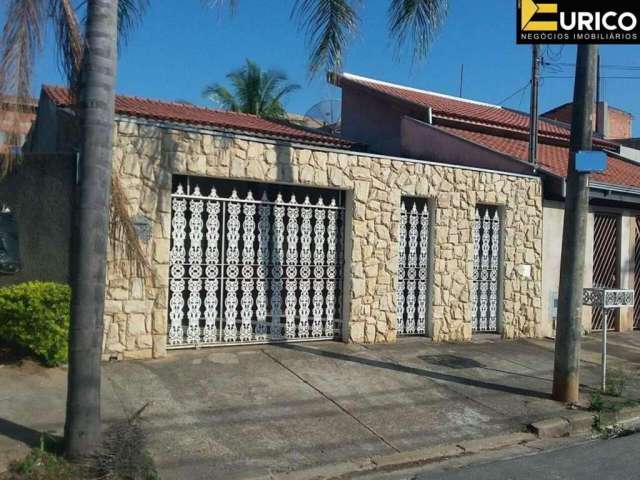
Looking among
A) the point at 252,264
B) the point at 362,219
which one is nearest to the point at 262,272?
the point at 252,264

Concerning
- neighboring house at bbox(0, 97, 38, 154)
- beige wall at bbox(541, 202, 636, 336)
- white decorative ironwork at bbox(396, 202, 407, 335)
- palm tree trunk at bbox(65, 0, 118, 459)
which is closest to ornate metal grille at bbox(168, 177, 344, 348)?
white decorative ironwork at bbox(396, 202, 407, 335)

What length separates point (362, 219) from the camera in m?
9.60

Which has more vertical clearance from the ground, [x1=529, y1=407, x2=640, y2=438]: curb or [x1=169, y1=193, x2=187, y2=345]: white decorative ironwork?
[x1=169, y1=193, x2=187, y2=345]: white decorative ironwork

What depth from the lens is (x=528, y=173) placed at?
38.6 feet

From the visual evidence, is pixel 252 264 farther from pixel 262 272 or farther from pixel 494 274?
pixel 494 274

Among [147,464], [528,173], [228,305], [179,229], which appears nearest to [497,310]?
[528,173]

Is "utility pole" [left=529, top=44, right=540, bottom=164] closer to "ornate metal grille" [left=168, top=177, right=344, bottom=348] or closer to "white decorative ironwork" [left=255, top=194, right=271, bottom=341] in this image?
"ornate metal grille" [left=168, top=177, right=344, bottom=348]

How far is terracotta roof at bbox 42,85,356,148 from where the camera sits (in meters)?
12.1

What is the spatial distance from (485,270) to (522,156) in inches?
147

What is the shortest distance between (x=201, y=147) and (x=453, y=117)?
26.3 feet

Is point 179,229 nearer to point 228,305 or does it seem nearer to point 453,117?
point 228,305

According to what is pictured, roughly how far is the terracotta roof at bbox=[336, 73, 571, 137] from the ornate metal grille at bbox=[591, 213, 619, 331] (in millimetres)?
3795

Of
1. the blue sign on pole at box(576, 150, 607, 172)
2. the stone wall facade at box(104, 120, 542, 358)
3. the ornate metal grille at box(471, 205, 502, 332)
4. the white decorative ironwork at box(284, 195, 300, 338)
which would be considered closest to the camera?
the blue sign on pole at box(576, 150, 607, 172)

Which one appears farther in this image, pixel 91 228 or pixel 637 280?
pixel 637 280
